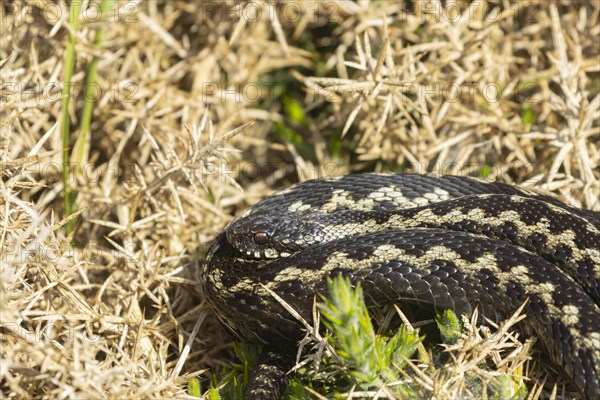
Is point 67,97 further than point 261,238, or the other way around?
point 67,97

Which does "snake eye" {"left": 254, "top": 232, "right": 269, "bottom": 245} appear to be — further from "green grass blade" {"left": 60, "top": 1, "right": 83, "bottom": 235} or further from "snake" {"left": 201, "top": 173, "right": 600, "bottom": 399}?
"green grass blade" {"left": 60, "top": 1, "right": 83, "bottom": 235}

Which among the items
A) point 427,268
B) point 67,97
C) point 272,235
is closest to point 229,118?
point 67,97

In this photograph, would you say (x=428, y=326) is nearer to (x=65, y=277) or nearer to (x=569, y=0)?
(x=65, y=277)

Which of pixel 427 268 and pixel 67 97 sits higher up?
pixel 67 97

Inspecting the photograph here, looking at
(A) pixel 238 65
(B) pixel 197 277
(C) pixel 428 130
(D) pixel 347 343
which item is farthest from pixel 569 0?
(D) pixel 347 343

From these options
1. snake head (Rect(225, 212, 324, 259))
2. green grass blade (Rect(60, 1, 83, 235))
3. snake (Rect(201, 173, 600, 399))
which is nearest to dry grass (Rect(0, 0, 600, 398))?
green grass blade (Rect(60, 1, 83, 235))

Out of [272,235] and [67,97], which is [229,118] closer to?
[67,97]
